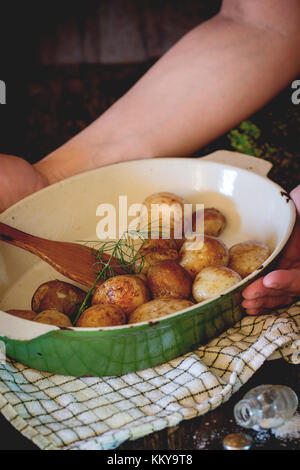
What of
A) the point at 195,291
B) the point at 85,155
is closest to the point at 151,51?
the point at 85,155

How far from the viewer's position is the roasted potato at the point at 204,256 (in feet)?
3.12

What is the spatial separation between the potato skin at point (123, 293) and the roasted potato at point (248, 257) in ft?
0.66

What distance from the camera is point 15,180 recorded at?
114 cm

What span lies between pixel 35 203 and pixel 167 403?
565mm

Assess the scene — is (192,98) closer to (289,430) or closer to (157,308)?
(157,308)

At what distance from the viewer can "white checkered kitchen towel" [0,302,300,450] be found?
69 cm

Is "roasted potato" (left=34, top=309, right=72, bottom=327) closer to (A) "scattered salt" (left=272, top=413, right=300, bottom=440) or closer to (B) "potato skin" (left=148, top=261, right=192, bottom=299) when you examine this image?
(B) "potato skin" (left=148, top=261, right=192, bottom=299)

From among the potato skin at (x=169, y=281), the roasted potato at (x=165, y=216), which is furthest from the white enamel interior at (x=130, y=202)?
the potato skin at (x=169, y=281)

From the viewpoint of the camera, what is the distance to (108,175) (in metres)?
1.20

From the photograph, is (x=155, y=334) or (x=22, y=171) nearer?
(x=155, y=334)

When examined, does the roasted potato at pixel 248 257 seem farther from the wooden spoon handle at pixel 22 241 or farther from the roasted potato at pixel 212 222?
the wooden spoon handle at pixel 22 241

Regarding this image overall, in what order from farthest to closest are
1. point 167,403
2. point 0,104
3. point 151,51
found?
point 151,51, point 0,104, point 167,403

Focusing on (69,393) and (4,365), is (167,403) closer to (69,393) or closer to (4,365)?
(69,393)

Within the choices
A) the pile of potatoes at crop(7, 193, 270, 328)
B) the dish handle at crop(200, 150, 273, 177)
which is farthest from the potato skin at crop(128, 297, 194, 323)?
the dish handle at crop(200, 150, 273, 177)
